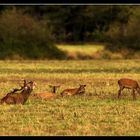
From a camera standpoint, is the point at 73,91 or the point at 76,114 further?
the point at 73,91

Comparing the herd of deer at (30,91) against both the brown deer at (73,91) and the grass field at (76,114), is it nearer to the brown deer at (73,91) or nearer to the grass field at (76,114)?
the brown deer at (73,91)

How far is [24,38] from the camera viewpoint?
125ft

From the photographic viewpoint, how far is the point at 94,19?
4778 cm

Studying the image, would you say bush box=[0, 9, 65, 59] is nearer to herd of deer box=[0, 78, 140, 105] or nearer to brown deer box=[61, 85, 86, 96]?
brown deer box=[61, 85, 86, 96]

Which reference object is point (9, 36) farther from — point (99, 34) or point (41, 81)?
point (41, 81)

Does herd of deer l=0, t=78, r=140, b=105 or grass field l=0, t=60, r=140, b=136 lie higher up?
herd of deer l=0, t=78, r=140, b=105

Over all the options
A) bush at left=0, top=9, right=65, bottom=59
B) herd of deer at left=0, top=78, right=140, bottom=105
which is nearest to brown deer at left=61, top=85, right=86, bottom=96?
herd of deer at left=0, top=78, right=140, bottom=105

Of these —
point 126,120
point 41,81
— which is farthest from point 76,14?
point 126,120

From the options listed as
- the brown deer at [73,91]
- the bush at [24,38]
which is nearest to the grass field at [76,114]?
the brown deer at [73,91]

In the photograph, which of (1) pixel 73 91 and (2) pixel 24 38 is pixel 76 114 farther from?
(2) pixel 24 38

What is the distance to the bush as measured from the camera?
37062mm

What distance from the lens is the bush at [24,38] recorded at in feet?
122

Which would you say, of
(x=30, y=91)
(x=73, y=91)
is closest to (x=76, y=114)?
(x=30, y=91)

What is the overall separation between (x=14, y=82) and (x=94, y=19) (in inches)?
1153
